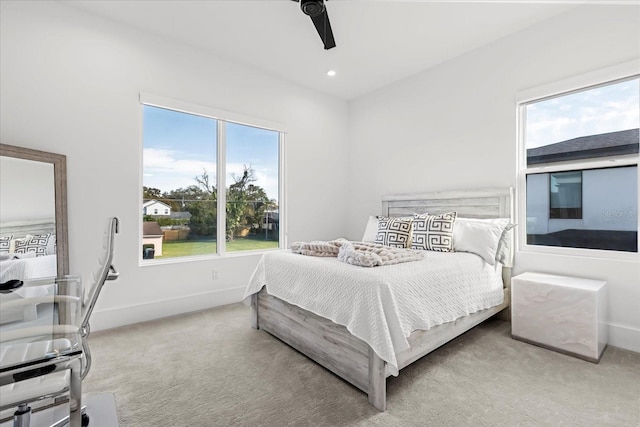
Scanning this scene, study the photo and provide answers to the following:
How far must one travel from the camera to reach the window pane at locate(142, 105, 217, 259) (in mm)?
3119

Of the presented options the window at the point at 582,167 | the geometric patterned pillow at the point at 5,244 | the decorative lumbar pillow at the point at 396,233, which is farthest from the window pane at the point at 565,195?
the geometric patterned pillow at the point at 5,244

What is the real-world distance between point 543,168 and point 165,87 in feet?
12.7

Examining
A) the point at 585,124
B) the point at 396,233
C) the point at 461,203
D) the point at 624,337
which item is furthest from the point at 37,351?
the point at 585,124

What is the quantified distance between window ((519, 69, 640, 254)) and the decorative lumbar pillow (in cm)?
113

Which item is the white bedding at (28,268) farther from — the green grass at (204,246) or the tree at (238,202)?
the tree at (238,202)

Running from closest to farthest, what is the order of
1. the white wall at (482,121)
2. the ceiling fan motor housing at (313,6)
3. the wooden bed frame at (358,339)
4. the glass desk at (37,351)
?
the glass desk at (37,351) < the wooden bed frame at (358,339) < the ceiling fan motor housing at (313,6) < the white wall at (482,121)

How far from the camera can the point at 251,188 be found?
388cm

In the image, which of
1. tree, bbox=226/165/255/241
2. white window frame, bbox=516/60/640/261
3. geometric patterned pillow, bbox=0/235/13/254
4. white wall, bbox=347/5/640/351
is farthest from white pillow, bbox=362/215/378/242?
geometric patterned pillow, bbox=0/235/13/254

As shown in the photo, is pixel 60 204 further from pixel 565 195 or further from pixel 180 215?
pixel 565 195

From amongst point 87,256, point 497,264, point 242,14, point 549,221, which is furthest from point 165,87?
point 549,221

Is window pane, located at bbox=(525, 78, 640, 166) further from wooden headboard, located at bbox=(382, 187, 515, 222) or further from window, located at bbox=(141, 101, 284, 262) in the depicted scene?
window, located at bbox=(141, 101, 284, 262)

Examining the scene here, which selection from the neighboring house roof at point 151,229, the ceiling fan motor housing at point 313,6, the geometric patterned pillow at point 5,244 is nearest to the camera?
the ceiling fan motor housing at point 313,6

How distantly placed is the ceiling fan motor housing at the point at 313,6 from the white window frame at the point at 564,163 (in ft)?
7.34

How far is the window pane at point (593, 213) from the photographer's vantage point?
7.87 feet
